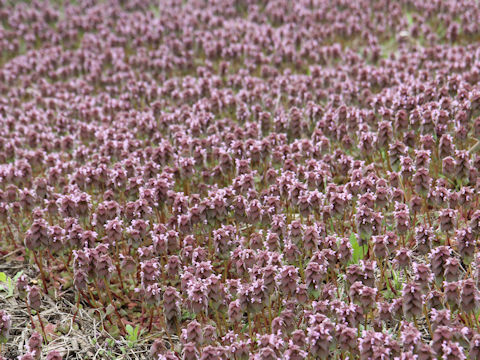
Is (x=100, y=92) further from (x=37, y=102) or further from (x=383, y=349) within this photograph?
(x=383, y=349)

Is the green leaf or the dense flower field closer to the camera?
the dense flower field

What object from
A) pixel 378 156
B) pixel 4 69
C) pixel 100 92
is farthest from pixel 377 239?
pixel 4 69

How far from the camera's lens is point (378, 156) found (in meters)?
8.27

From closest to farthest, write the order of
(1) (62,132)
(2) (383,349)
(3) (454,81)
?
(2) (383,349), (3) (454,81), (1) (62,132)

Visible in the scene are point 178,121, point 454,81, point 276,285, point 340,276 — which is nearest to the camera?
point 276,285

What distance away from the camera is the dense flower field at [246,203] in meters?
5.30

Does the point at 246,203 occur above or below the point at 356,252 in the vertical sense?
above

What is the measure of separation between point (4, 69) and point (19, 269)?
22.7ft

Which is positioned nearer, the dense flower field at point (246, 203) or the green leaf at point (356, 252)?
the dense flower field at point (246, 203)

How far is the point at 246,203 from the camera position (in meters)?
6.52

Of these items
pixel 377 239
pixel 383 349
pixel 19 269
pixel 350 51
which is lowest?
pixel 19 269

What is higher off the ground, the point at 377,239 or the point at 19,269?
the point at 377,239

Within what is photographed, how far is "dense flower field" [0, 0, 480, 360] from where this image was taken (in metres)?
5.30

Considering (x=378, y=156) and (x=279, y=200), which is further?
(x=378, y=156)
